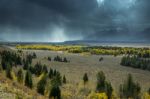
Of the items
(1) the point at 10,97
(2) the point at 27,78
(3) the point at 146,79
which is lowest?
(3) the point at 146,79

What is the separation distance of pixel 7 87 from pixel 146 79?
4989 inches

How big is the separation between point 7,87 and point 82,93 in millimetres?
67277

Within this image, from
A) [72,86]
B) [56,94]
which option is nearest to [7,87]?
[56,94]

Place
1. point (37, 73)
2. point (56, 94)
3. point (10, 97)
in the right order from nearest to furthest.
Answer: point (10, 97)
point (56, 94)
point (37, 73)

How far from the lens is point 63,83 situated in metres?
129

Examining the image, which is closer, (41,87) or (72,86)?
(41,87)

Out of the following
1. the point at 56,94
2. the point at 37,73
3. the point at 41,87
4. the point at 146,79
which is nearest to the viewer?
the point at 56,94

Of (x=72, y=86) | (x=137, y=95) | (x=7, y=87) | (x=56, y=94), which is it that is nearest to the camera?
(x=7, y=87)

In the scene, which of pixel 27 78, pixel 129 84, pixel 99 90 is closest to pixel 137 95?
pixel 129 84

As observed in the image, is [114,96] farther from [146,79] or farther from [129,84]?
[146,79]

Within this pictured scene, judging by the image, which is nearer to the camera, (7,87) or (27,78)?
(7,87)

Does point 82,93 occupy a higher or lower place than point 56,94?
lower

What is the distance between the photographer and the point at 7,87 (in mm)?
44469

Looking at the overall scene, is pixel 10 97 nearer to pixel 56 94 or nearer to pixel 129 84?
pixel 56 94
